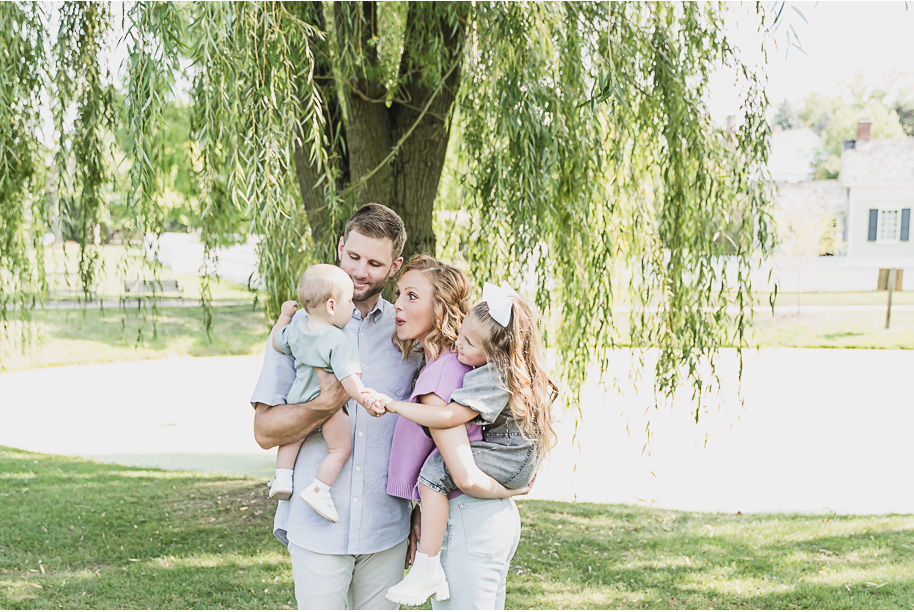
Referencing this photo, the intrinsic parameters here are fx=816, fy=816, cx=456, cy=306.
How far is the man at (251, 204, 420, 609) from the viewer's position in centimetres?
218

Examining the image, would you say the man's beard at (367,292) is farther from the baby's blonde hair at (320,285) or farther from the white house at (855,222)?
the white house at (855,222)

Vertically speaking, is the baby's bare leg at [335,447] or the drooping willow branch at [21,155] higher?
the drooping willow branch at [21,155]

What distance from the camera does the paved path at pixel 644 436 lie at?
7.07 m

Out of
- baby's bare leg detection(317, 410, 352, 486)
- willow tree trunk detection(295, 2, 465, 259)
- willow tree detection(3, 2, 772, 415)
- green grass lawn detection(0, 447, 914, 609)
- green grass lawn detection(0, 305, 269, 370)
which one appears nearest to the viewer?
baby's bare leg detection(317, 410, 352, 486)

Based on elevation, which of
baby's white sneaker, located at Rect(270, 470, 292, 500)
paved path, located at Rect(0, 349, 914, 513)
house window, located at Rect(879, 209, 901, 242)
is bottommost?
paved path, located at Rect(0, 349, 914, 513)

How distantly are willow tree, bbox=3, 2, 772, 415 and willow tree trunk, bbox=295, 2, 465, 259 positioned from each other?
12 mm

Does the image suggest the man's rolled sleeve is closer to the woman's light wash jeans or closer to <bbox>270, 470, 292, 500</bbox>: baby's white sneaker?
<bbox>270, 470, 292, 500</bbox>: baby's white sneaker

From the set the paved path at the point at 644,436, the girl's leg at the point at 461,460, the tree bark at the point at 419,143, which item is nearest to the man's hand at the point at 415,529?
the girl's leg at the point at 461,460

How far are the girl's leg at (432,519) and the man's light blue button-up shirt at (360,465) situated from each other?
0.13 m

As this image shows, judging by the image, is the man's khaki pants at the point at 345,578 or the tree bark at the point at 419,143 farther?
the tree bark at the point at 419,143

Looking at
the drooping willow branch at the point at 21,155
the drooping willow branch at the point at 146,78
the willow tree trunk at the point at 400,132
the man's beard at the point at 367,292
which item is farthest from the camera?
the willow tree trunk at the point at 400,132

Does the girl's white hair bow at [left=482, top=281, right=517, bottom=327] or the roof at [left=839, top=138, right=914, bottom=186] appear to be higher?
the roof at [left=839, top=138, right=914, bottom=186]

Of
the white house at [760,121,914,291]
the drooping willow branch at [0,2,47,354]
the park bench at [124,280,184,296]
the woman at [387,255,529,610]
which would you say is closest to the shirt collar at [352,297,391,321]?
the woman at [387,255,529,610]

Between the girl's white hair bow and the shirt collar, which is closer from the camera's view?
the girl's white hair bow
